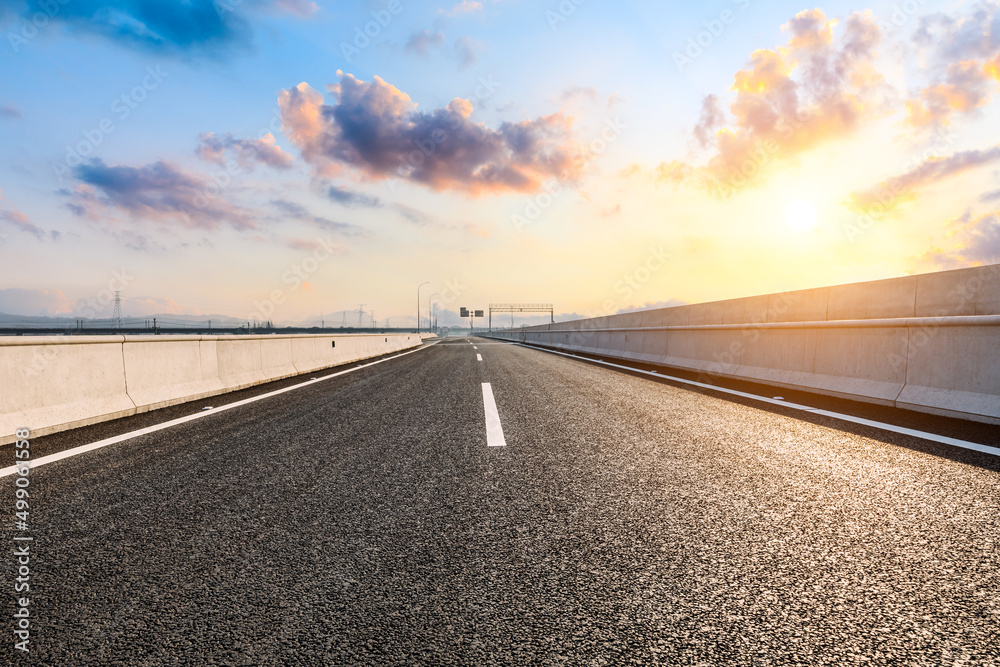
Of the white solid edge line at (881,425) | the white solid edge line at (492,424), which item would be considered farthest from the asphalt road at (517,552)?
the white solid edge line at (881,425)

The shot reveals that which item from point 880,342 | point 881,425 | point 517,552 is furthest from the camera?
point 880,342

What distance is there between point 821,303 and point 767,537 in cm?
736

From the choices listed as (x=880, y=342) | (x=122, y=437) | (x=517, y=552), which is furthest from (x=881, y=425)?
(x=122, y=437)

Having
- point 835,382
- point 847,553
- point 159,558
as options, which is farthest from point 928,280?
point 159,558

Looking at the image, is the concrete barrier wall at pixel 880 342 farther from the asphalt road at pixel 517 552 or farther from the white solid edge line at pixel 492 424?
the white solid edge line at pixel 492 424

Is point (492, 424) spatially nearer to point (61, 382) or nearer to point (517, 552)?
point (517, 552)

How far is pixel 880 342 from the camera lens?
6.72 meters

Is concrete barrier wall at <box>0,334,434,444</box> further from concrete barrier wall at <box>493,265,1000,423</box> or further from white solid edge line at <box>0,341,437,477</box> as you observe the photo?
concrete barrier wall at <box>493,265,1000,423</box>

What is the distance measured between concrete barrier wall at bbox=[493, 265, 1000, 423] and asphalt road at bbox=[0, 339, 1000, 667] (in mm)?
1806

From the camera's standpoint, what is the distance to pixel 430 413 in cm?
638

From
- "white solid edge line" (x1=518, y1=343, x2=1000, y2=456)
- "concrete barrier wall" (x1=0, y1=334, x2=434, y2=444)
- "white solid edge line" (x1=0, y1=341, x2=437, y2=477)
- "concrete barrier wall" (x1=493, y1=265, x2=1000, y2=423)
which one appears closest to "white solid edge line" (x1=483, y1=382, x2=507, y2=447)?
"white solid edge line" (x1=0, y1=341, x2=437, y2=477)

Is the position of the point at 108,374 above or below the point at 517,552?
above

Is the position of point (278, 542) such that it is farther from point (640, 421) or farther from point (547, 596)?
point (640, 421)

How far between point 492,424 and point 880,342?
17.3ft
